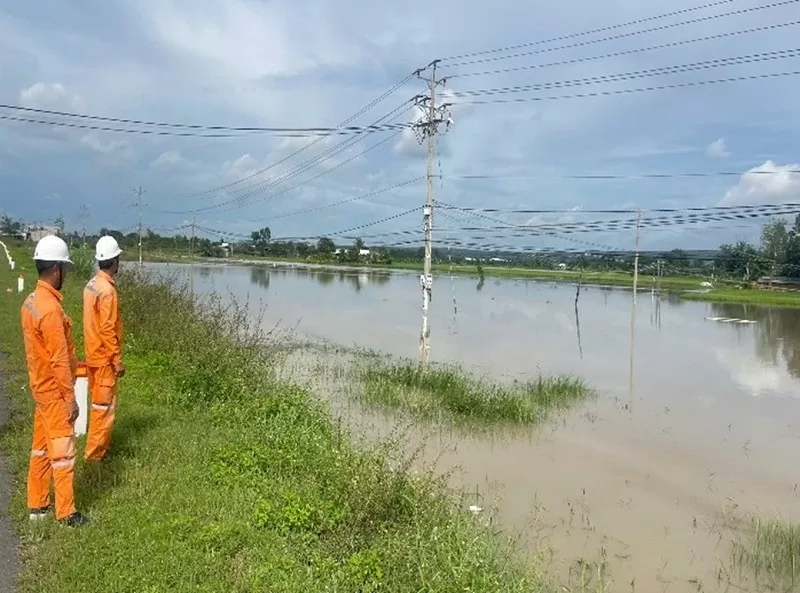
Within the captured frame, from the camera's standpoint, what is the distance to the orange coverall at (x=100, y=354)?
6.05m

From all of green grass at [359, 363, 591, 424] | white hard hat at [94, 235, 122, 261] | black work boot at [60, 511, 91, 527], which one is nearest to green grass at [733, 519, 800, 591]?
green grass at [359, 363, 591, 424]

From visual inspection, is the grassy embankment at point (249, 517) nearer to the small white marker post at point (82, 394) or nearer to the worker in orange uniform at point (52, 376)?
the worker in orange uniform at point (52, 376)

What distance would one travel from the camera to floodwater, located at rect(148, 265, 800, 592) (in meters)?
8.05

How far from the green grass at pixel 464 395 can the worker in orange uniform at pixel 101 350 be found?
827cm

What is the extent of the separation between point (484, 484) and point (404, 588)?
5.40 metres

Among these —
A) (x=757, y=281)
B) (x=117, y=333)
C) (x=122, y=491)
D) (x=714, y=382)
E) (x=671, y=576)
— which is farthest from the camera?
(x=757, y=281)

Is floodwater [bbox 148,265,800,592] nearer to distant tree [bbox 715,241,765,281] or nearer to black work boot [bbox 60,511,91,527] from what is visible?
black work boot [bbox 60,511,91,527]

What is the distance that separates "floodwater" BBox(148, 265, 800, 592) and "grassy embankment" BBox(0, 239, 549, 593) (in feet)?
6.89

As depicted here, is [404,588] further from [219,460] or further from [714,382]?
[714,382]

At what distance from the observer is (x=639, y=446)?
1268 cm

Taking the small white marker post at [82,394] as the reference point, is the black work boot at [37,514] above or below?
below

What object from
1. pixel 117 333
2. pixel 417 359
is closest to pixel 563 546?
pixel 117 333

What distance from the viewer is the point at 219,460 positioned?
21.6ft

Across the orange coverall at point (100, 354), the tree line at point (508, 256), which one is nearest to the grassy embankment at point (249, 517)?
the orange coverall at point (100, 354)
